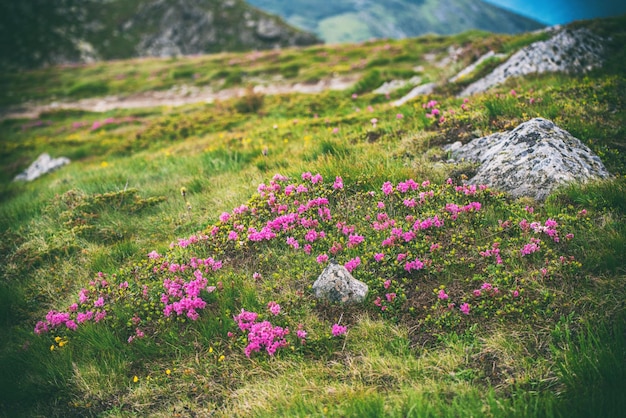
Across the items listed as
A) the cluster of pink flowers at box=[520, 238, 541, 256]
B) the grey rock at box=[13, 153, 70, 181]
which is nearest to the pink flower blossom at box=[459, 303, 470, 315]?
the cluster of pink flowers at box=[520, 238, 541, 256]

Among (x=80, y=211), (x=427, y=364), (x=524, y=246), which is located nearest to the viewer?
(x=427, y=364)

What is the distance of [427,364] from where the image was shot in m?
3.45

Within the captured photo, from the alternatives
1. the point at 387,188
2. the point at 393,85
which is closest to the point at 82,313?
the point at 387,188

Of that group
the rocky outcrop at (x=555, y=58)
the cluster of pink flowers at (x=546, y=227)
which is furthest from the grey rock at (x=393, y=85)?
the cluster of pink flowers at (x=546, y=227)

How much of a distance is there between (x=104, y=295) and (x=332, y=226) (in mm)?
3527

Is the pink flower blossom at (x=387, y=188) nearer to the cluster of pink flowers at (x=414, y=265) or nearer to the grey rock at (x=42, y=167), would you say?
the cluster of pink flowers at (x=414, y=265)

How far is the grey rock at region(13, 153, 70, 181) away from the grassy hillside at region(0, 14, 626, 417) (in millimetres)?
8082

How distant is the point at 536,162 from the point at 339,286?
3.72 meters

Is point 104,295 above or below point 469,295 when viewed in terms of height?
below

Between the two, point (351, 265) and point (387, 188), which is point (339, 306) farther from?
point (387, 188)

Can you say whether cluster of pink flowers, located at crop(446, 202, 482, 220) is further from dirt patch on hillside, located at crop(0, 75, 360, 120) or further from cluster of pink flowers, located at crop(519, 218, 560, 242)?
dirt patch on hillside, located at crop(0, 75, 360, 120)

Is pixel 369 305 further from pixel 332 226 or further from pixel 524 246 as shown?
pixel 524 246

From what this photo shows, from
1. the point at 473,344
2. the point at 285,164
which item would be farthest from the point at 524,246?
the point at 285,164

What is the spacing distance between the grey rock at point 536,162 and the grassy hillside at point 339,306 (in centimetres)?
30
